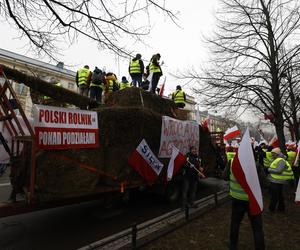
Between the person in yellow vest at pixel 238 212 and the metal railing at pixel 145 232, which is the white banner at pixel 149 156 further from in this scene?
the person in yellow vest at pixel 238 212

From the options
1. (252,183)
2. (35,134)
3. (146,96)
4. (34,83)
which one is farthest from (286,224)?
(34,83)

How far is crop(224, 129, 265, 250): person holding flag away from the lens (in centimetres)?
424

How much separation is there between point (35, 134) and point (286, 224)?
5755 mm

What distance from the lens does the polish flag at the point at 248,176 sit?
167 inches

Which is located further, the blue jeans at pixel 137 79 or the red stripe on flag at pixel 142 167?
the blue jeans at pixel 137 79

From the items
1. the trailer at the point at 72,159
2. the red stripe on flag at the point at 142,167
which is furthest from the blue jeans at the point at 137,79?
the red stripe on flag at the point at 142,167

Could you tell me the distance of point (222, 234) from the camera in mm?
5449

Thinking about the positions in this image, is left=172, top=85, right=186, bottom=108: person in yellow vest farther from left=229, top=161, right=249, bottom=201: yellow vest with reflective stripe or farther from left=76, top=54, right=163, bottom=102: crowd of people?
left=229, top=161, right=249, bottom=201: yellow vest with reflective stripe

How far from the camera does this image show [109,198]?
647cm

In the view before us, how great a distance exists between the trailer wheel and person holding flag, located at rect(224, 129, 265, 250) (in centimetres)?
380

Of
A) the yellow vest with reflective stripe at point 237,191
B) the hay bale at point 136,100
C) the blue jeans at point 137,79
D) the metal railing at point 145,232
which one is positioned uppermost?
the blue jeans at point 137,79

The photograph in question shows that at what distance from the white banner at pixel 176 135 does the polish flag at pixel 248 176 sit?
3456 mm

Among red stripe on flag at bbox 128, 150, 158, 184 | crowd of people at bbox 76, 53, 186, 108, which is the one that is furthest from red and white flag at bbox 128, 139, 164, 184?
crowd of people at bbox 76, 53, 186, 108

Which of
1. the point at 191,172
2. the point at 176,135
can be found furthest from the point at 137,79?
the point at 191,172
